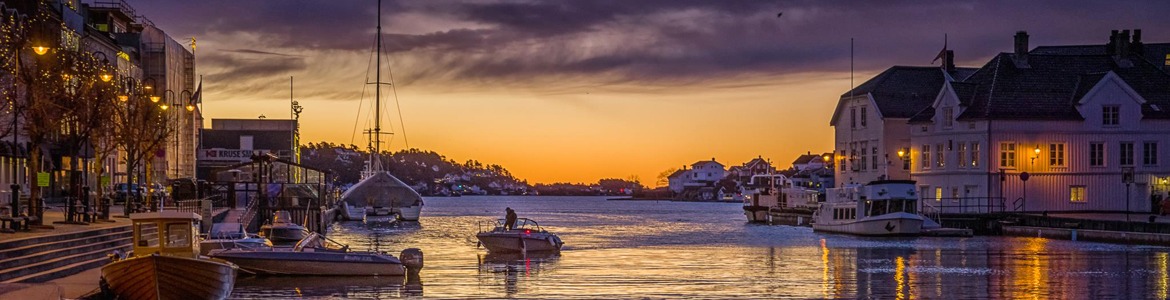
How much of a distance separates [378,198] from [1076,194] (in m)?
54.4

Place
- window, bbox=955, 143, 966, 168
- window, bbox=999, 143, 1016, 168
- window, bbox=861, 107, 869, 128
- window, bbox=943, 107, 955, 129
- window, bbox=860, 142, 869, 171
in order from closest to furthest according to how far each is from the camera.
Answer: window, bbox=999, 143, 1016, 168 → window, bbox=955, 143, 966, 168 → window, bbox=943, 107, 955, 129 → window, bbox=860, 142, 869, 171 → window, bbox=861, 107, 869, 128

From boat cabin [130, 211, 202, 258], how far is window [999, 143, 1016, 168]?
63988 mm

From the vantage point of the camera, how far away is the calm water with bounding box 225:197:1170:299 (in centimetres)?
4053

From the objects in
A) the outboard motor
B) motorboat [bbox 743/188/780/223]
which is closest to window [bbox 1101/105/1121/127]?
motorboat [bbox 743/188/780/223]

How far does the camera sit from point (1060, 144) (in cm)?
8681

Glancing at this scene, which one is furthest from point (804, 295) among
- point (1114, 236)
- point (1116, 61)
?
point (1116, 61)

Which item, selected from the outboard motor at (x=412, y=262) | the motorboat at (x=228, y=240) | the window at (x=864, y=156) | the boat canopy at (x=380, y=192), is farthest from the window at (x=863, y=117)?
the outboard motor at (x=412, y=262)

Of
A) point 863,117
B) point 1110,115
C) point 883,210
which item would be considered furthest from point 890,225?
point 863,117

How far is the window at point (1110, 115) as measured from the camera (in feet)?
283

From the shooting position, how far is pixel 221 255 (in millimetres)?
42875

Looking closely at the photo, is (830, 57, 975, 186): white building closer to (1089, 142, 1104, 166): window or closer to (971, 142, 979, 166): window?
(971, 142, 979, 166): window

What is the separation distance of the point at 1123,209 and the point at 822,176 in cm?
3707

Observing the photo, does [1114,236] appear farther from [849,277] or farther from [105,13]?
[105,13]

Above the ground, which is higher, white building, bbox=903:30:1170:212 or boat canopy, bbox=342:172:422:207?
white building, bbox=903:30:1170:212
